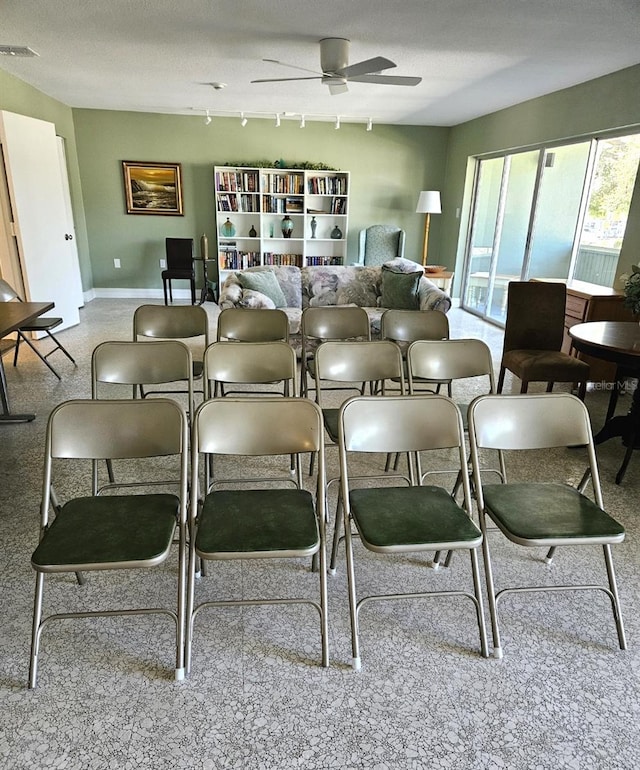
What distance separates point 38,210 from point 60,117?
209 centimetres

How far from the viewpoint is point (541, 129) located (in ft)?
17.2

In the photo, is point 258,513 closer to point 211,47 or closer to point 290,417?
point 290,417

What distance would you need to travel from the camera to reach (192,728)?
4.58 feet

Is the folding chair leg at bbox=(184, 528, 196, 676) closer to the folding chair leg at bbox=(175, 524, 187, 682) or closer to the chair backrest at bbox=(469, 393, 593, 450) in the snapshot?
the folding chair leg at bbox=(175, 524, 187, 682)

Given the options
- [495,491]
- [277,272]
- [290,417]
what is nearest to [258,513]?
[290,417]

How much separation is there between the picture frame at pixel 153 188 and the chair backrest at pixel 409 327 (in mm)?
5436

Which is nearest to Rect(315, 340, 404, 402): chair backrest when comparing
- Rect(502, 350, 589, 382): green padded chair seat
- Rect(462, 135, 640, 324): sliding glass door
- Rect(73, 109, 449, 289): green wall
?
Rect(502, 350, 589, 382): green padded chair seat

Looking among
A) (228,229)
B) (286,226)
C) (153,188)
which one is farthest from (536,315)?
(153,188)

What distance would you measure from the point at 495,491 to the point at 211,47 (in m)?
3.94

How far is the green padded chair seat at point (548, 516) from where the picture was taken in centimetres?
156

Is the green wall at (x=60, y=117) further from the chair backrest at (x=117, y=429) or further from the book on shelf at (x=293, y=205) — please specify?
the chair backrest at (x=117, y=429)

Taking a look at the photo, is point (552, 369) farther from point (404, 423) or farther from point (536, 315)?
point (404, 423)

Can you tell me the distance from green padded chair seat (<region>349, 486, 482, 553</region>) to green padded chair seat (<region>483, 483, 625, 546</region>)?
0.43 ft

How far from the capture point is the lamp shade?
7090mm
